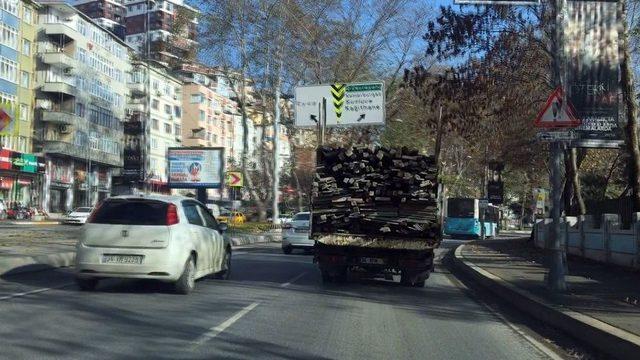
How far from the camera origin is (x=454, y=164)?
189ft

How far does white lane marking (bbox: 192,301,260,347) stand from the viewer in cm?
748

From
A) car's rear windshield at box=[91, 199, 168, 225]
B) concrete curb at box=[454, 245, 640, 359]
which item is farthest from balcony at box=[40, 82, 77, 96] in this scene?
concrete curb at box=[454, 245, 640, 359]

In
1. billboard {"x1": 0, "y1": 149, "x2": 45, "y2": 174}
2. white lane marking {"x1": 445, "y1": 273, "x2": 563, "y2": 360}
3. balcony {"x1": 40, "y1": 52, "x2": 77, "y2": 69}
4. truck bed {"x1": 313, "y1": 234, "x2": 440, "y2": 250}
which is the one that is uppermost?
balcony {"x1": 40, "y1": 52, "x2": 77, "y2": 69}

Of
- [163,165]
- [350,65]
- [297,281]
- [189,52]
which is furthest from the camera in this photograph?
[163,165]

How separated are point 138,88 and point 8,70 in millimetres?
23659

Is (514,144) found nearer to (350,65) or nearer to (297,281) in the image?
(350,65)

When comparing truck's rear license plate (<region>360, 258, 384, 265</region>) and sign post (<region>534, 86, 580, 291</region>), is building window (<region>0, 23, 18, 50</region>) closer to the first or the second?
truck's rear license plate (<region>360, 258, 384, 265</region>)

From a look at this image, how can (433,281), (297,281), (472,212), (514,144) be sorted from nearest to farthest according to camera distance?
(297,281) → (433,281) → (514,144) → (472,212)

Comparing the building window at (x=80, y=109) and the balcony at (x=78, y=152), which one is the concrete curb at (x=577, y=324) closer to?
the balcony at (x=78, y=152)

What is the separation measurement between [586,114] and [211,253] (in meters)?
7.63

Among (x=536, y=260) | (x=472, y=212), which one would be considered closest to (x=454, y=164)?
(x=472, y=212)

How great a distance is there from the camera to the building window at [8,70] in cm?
5221

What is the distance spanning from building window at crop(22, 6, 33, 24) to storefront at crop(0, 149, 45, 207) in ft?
38.9

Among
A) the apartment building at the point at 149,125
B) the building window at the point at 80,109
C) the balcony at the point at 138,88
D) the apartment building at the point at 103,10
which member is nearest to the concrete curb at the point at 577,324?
the building window at the point at 80,109
